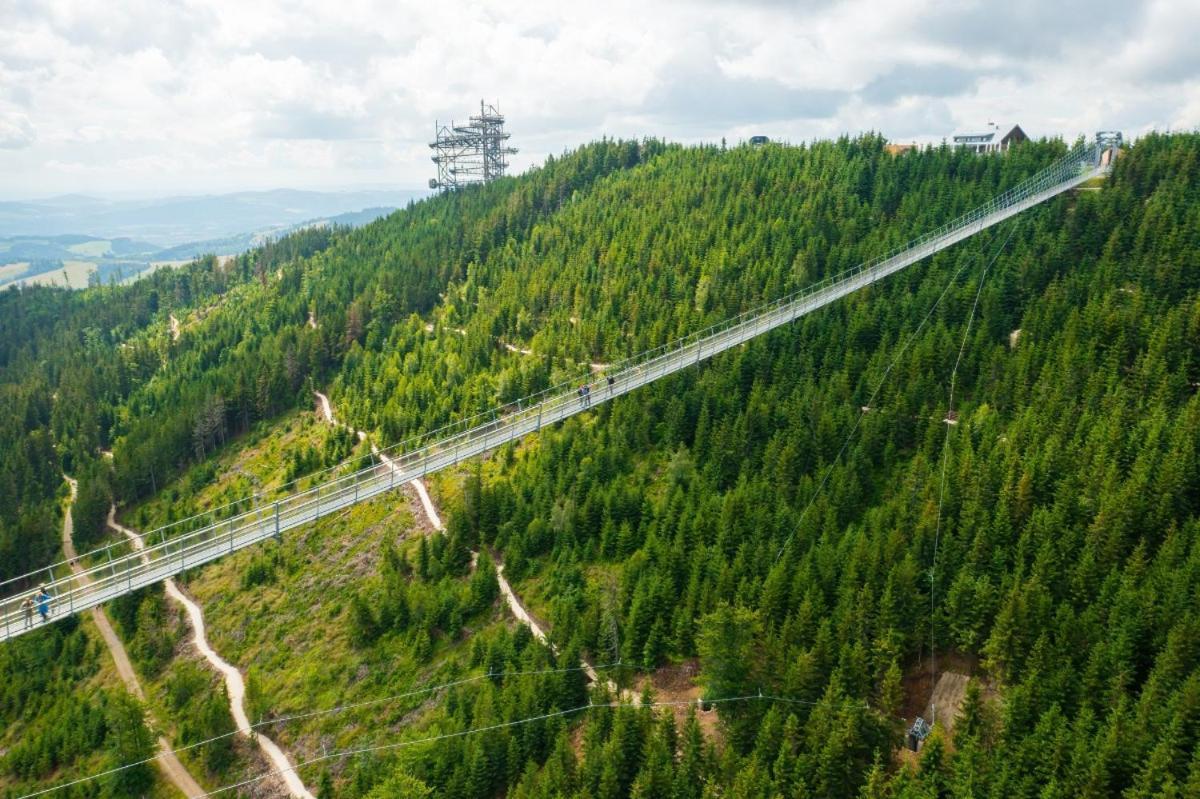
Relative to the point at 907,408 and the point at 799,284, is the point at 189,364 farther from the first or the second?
the point at 907,408

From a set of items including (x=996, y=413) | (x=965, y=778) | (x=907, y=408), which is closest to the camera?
(x=965, y=778)

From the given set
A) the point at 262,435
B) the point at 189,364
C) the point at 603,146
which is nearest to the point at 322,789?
the point at 262,435

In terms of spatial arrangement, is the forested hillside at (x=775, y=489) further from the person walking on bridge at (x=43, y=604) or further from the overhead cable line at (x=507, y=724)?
the person walking on bridge at (x=43, y=604)

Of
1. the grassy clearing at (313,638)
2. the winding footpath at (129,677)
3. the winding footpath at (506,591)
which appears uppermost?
the winding footpath at (506,591)

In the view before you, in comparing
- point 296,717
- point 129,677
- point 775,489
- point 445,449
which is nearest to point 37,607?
point 445,449

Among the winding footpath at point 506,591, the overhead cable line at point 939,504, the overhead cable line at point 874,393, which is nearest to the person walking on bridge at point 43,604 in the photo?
the winding footpath at point 506,591

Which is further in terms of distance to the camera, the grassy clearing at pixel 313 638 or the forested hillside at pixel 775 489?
the grassy clearing at pixel 313 638

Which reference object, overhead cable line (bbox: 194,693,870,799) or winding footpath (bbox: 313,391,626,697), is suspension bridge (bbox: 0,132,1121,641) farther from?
overhead cable line (bbox: 194,693,870,799)
